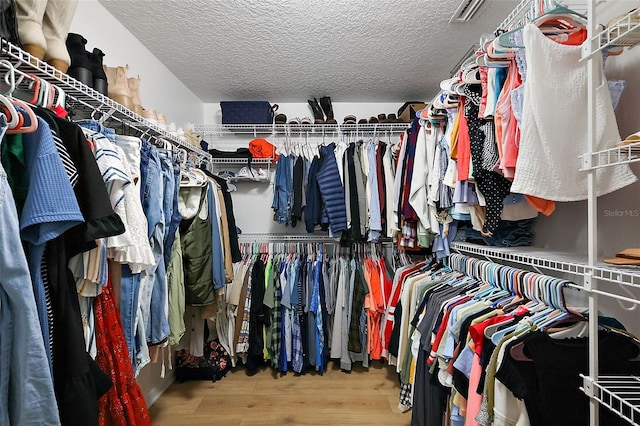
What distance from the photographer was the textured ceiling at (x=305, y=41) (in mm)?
1758

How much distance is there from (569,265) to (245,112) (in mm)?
2672

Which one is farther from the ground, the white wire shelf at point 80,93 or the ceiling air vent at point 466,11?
the ceiling air vent at point 466,11

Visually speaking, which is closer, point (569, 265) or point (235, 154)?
point (569, 265)

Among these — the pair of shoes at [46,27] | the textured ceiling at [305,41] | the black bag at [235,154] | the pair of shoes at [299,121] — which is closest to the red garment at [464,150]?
the textured ceiling at [305,41]

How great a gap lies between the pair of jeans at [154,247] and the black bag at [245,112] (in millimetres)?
1529

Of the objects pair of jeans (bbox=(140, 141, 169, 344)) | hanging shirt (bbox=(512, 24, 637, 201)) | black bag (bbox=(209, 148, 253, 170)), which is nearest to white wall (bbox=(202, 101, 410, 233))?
black bag (bbox=(209, 148, 253, 170))

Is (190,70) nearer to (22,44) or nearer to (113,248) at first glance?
(22,44)

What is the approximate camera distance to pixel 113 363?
1143 millimetres

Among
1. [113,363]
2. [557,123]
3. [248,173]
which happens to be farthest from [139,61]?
[557,123]

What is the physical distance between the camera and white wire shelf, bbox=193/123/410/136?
2.90 metres

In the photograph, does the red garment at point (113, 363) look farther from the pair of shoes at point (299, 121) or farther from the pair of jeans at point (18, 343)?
the pair of shoes at point (299, 121)

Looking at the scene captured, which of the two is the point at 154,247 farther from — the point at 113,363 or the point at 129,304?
the point at 113,363

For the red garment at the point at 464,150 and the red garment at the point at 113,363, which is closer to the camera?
the red garment at the point at 113,363

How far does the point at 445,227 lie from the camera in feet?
5.58
